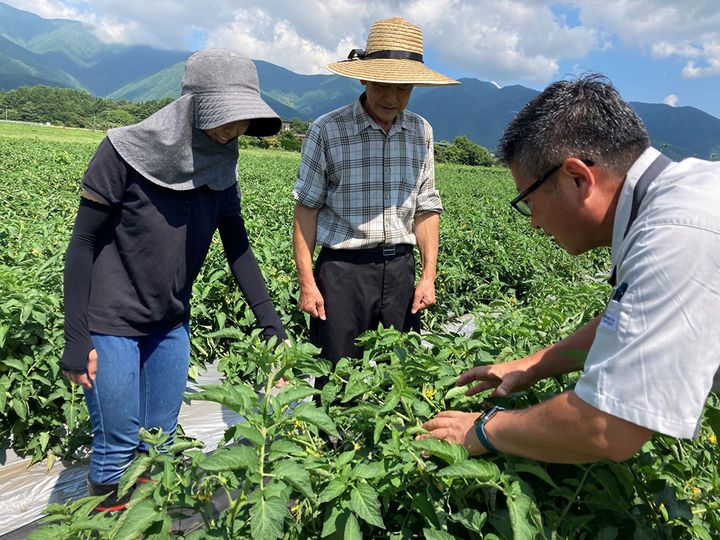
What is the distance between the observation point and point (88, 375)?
1.83 meters

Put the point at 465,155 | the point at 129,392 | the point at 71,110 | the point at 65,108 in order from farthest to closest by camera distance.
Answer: the point at 65,108 → the point at 71,110 → the point at 465,155 → the point at 129,392

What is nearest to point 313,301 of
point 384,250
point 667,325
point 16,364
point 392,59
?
point 384,250

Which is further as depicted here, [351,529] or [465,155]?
[465,155]

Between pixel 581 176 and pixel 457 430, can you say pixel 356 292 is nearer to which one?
pixel 457 430

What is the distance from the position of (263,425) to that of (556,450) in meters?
0.56

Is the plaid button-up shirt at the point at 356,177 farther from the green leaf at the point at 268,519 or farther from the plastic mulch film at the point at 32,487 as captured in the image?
the green leaf at the point at 268,519

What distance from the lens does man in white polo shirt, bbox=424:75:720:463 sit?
33.2 inches

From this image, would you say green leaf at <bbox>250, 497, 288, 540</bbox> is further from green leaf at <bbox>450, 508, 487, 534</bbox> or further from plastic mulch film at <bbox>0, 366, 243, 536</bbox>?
plastic mulch film at <bbox>0, 366, 243, 536</bbox>

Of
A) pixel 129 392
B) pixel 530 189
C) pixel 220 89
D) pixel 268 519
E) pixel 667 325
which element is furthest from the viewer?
pixel 129 392

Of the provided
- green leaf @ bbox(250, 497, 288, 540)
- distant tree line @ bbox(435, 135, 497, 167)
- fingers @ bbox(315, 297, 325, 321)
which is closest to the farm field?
green leaf @ bbox(250, 497, 288, 540)

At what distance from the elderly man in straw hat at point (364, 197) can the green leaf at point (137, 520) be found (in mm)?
1557

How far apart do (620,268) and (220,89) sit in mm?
1332

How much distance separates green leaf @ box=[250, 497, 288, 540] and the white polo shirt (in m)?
0.55

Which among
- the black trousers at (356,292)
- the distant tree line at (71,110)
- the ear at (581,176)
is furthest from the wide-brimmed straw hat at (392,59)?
the distant tree line at (71,110)
